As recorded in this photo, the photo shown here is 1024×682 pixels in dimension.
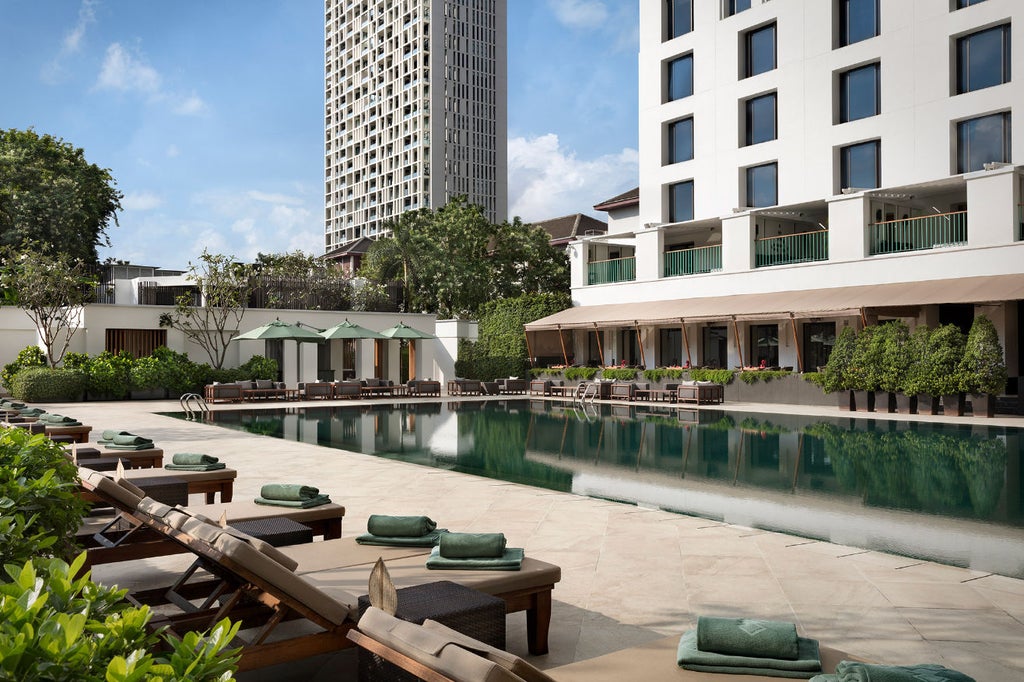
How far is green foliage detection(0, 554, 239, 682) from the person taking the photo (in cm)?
123

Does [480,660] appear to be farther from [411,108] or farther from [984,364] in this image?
[411,108]

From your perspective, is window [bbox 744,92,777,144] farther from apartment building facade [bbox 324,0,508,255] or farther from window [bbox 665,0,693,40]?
apartment building facade [bbox 324,0,508,255]

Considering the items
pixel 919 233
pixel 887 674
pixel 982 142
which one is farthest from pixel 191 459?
pixel 982 142

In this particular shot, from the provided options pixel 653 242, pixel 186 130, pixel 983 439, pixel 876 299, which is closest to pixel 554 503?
pixel 983 439

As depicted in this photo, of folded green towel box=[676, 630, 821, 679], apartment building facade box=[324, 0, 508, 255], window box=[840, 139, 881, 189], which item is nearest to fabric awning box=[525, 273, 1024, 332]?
window box=[840, 139, 881, 189]

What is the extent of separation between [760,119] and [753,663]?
91.3 feet

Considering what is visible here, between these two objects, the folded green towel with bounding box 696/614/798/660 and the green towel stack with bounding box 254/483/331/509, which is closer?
the folded green towel with bounding box 696/614/798/660

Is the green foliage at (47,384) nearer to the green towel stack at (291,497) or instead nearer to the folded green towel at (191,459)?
the folded green towel at (191,459)

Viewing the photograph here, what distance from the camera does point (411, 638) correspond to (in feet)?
7.29

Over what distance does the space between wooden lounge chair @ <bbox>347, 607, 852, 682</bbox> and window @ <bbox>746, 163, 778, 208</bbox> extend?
86.9 ft

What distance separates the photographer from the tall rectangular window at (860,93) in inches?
980

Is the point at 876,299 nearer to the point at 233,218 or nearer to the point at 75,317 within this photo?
the point at 75,317

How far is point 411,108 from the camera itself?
92562 mm

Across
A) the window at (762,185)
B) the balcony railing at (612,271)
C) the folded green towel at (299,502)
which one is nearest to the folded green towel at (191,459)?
the folded green towel at (299,502)
